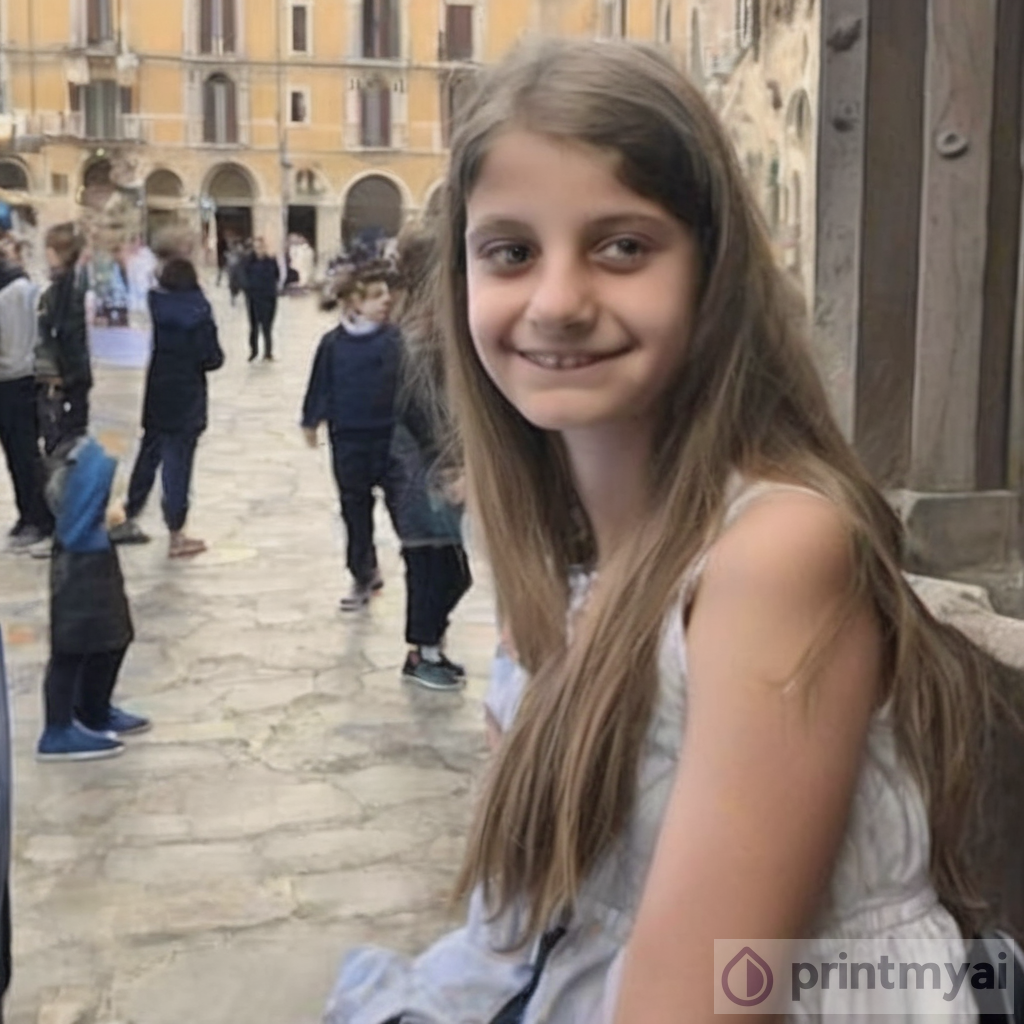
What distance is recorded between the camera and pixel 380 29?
5062 cm

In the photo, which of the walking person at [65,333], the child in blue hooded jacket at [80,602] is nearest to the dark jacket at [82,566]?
the child in blue hooded jacket at [80,602]

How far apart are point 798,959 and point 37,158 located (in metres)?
51.0

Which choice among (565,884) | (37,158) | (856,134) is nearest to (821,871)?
(565,884)

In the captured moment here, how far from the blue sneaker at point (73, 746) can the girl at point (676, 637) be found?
3518 millimetres

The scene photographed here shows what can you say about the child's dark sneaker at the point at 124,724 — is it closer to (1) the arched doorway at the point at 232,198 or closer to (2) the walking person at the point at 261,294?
(2) the walking person at the point at 261,294

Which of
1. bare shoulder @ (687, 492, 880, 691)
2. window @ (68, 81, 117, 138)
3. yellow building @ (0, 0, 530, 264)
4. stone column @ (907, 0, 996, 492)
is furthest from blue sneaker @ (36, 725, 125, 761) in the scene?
window @ (68, 81, 117, 138)

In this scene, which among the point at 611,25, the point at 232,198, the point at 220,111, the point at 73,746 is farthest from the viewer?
the point at 232,198

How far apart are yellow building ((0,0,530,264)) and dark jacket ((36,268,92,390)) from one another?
1633 inches

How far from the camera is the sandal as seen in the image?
7.71 metres

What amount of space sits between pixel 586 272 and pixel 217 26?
168 ft

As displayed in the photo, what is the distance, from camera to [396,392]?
593 cm

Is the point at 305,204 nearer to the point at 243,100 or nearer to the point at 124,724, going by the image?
the point at 243,100

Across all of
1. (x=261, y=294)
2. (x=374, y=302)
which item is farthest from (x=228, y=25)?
(x=374, y=302)

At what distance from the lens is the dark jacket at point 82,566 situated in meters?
4.50
